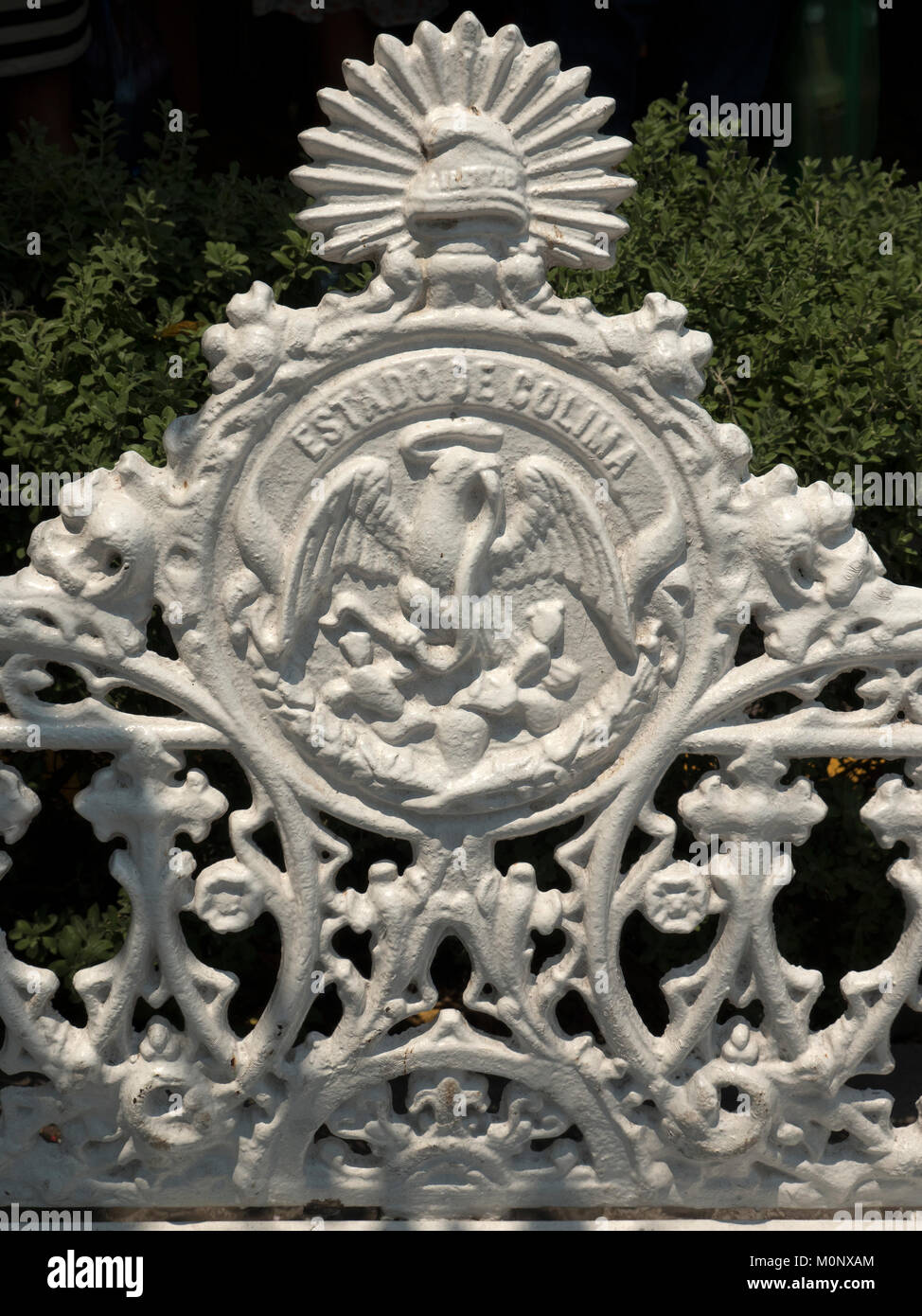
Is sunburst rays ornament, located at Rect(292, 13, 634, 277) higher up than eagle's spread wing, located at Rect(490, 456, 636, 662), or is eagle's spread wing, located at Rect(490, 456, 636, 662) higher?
sunburst rays ornament, located at Rect(292, 13, 634, 277)

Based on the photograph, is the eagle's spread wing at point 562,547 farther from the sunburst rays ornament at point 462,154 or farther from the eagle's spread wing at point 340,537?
the sunburst rays ornament at point 462,154

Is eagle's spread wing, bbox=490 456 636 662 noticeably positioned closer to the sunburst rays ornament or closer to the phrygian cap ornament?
the phrygian cap ornament

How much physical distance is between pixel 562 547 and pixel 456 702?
0.31m

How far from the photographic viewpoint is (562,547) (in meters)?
2.85

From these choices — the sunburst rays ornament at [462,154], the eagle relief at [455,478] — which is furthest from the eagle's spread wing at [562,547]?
the sunburst rays ornament at [462,154]

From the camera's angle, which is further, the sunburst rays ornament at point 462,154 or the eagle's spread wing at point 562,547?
the eagle's spread wing at point 562,547

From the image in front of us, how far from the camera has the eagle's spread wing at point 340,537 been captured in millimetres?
2771

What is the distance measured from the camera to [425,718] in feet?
9.37

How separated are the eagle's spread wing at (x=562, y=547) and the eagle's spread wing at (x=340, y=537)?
19 cm

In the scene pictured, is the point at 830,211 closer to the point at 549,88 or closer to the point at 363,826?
the point at 549,88

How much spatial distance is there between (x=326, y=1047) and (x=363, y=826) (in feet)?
1.25

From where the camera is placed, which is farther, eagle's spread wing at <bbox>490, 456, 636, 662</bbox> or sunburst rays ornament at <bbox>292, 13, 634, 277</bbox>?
eagle's spread wing at <bbox>490, 456, 636, 662</bbox>

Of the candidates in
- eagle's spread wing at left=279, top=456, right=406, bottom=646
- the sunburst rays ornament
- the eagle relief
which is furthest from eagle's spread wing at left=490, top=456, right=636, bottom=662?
the sunburst rays ornament

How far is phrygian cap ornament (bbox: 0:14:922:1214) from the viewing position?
9.02 ft
